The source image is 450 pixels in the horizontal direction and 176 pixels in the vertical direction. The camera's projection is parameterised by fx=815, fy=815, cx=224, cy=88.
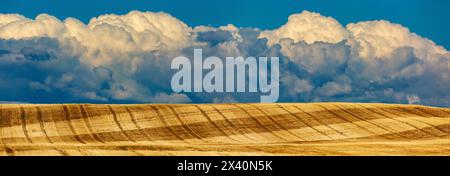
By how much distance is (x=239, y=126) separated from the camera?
205 feet

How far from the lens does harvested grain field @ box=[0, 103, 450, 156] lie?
52.7 meters

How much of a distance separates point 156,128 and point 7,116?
512 inches

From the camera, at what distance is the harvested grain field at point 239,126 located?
52656mm

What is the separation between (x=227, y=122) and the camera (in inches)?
2511

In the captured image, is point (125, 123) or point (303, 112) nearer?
point (125, 123)
